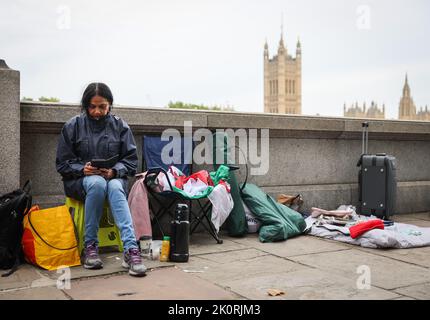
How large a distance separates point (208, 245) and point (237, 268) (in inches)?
42.4

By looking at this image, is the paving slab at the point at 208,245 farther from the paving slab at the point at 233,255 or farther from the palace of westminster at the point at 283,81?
the palace of westminster at the point at 283,81

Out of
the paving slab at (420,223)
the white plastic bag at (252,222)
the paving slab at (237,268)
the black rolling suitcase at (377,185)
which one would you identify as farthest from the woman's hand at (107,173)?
the paving slab at (420,223)

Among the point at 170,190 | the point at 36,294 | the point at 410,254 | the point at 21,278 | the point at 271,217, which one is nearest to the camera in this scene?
the point at 36,294

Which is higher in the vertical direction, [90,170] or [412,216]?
[90,170]

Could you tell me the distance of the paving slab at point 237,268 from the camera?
13.7 feet

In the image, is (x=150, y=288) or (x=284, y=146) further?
(x=284, y=146)

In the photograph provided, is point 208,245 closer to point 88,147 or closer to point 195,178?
point 195,178

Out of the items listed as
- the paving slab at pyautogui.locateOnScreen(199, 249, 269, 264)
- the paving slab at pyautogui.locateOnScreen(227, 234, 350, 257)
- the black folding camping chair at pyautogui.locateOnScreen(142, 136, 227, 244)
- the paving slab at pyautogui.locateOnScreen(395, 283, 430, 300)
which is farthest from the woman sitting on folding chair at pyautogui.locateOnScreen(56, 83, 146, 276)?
the paving slab at pyautogui.locateOnScreen(395, 283, 430, 300)

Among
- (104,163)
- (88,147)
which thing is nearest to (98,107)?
(88,147)

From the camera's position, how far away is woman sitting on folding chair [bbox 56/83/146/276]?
4.46 meters

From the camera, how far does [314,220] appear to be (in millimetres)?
6582

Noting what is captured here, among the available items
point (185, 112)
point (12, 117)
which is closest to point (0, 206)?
point (12, 117)

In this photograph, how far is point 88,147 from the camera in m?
4.75
